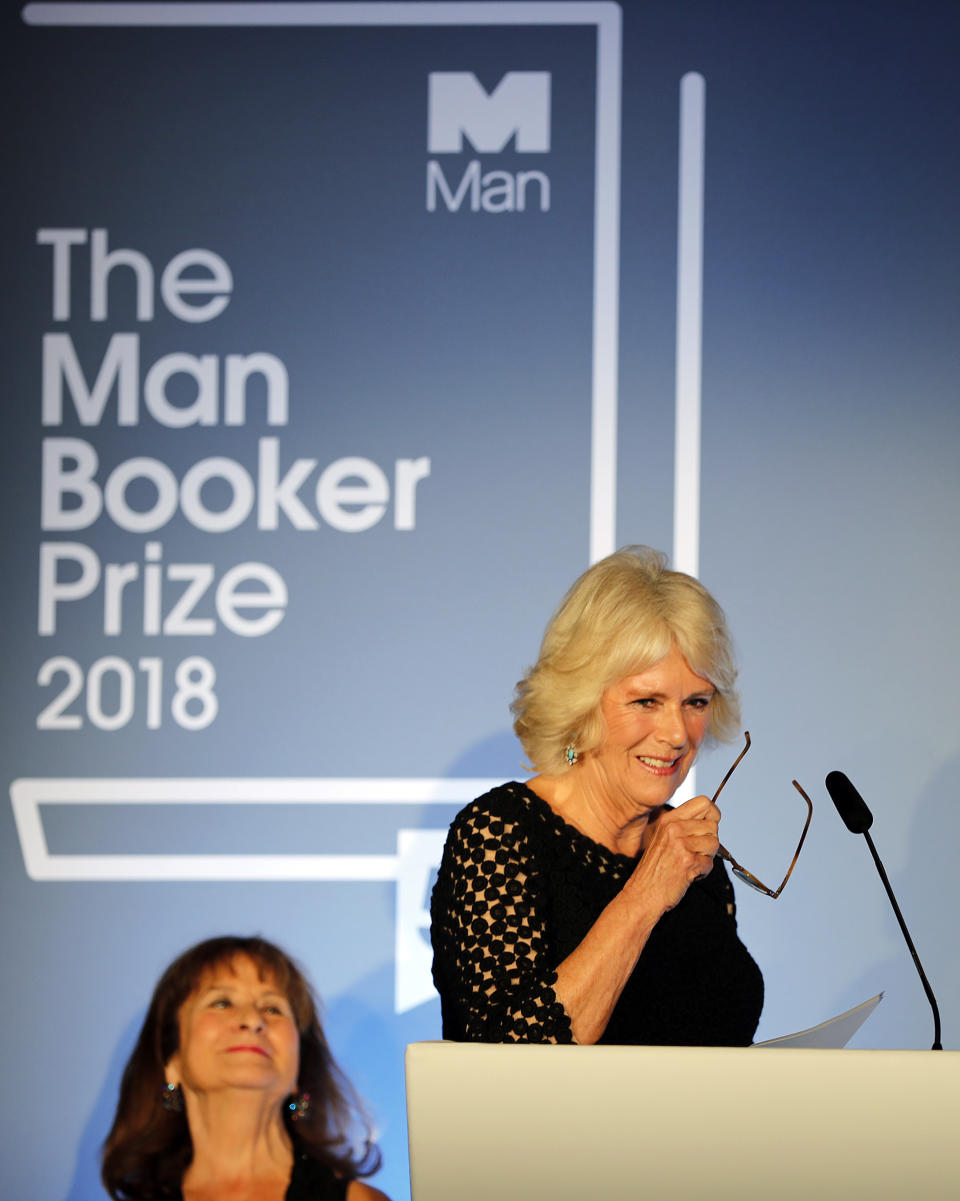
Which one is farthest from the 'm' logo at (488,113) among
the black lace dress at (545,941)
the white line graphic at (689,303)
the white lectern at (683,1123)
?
the white lectern at (683,1123)

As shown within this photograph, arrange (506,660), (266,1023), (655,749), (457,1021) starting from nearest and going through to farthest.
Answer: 1. (457,1021)
2. (655,749)
3. (266,1023)
4. (506,660)

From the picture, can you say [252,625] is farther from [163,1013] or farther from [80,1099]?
[80,1099]

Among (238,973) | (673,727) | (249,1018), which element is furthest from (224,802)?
(673,727)

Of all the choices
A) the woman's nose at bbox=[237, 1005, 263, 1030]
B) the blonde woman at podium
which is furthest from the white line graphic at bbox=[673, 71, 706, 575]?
the woman's nose at bbox=[237, 1005, 263, 1030]

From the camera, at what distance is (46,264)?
3145 mm

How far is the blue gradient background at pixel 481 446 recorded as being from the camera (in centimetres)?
296

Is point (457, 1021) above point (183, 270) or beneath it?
beneath

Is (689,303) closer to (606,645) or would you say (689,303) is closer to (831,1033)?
(606,645)

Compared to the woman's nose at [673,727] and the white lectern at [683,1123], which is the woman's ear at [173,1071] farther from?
the white lectern at [683,1123]

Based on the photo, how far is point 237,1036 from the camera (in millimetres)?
2738

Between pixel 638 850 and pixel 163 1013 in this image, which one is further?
pixel 163 1013

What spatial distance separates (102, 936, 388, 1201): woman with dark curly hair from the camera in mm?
2678

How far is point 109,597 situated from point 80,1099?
1108 millimetres

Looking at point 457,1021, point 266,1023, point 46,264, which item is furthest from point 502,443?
point 457,1021
